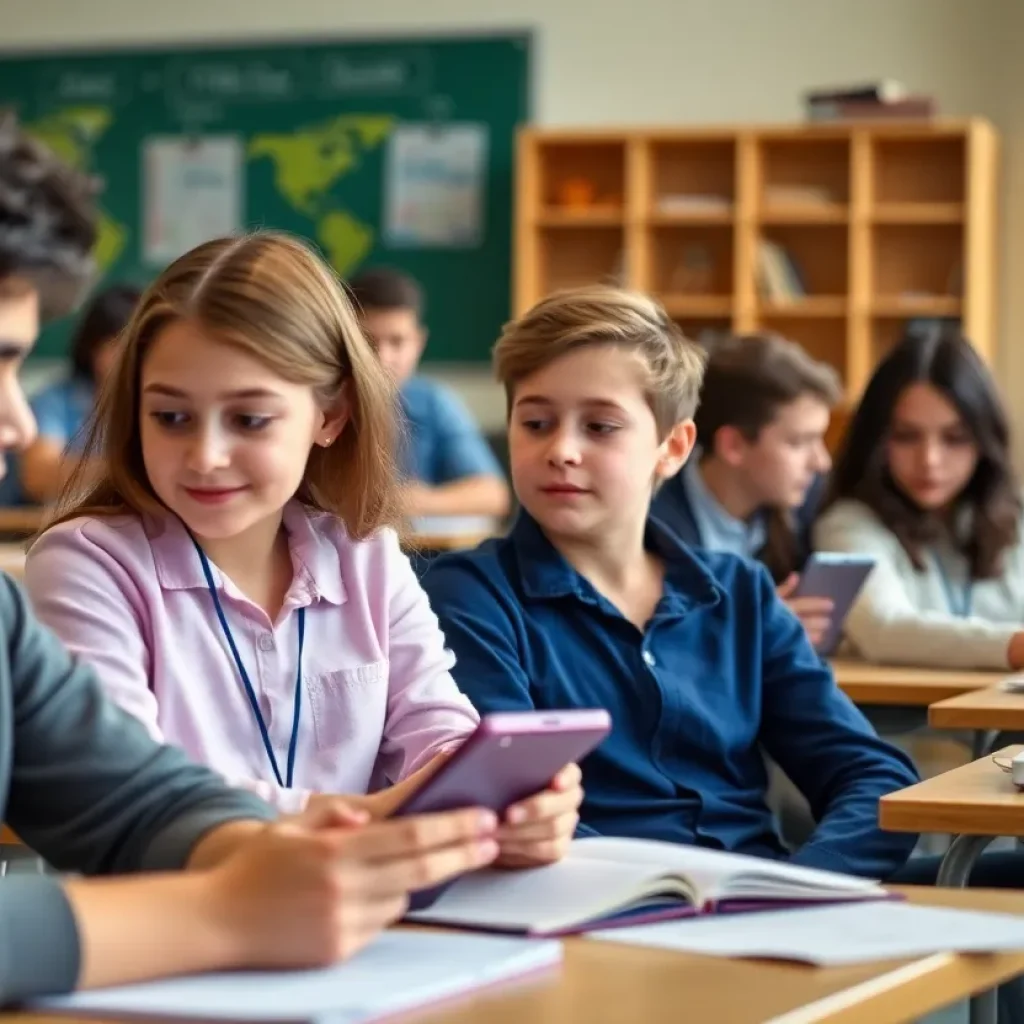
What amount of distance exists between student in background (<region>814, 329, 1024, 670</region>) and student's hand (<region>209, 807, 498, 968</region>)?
251cm

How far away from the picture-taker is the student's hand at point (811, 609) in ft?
10.1

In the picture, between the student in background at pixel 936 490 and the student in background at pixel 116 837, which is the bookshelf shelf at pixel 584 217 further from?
the student in background at pixel 116 837

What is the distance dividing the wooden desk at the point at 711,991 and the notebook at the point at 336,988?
0.6 inches

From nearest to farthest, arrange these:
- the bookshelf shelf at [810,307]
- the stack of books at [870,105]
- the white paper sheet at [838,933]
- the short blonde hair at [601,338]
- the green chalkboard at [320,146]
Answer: the white paper sheet at [838,933], the short blonde hair at [601,338], the stack of books at [870,105], the bookshelf shelf at [810,307], the green chalkboard at [320,146]

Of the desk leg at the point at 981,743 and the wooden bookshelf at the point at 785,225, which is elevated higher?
the wooden bookshelf at the point at 785,225

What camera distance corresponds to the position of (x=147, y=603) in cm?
177

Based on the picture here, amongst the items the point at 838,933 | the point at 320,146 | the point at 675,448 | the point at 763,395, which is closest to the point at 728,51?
the point at 320,146

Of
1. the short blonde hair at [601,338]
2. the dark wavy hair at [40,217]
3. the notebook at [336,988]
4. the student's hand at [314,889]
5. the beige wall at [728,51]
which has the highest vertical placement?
the beige wall at [728,51]

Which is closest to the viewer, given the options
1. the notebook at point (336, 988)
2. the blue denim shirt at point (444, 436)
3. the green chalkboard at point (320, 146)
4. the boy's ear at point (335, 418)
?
the notebook at point (336, 988)

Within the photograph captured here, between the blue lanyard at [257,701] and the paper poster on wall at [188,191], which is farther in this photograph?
the paper poster on wall at [188,191]

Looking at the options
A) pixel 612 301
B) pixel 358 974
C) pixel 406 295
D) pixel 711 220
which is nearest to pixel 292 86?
pixel 711 220

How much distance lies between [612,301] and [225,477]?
787 millimetres

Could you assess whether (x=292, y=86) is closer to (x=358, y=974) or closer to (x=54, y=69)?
(x=54, y=69)

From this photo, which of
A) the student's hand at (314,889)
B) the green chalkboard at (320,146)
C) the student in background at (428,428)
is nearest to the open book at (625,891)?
the student's hand at (314,889)
